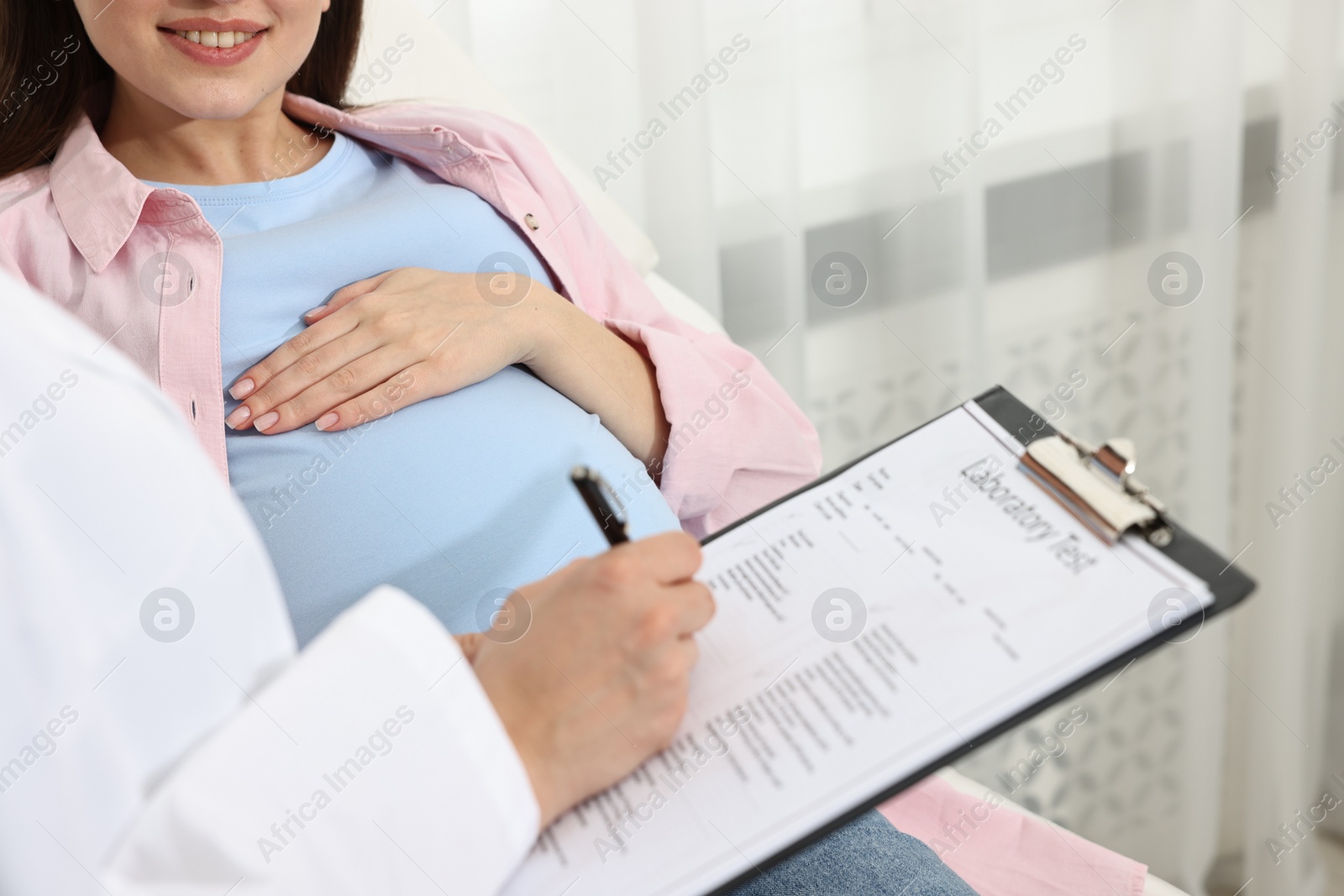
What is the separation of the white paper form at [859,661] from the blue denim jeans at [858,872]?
217 millimetres

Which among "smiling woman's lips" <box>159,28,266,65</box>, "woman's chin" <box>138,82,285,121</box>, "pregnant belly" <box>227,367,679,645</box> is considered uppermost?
"smiling woman's lips" <box>159,28,266,65</box>

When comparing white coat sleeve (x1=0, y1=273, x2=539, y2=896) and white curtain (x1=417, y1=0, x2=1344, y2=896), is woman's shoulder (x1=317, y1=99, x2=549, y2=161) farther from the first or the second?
white coat sleeve (x1=0, y1=273, x2=539, y2=896)

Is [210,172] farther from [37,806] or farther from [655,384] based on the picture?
[37,806]

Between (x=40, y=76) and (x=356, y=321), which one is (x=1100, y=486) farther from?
(x=40, y=76)

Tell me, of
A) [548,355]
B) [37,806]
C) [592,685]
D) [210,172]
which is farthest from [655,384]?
[37,806]

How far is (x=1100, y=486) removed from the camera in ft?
1.84

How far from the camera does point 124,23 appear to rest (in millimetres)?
851

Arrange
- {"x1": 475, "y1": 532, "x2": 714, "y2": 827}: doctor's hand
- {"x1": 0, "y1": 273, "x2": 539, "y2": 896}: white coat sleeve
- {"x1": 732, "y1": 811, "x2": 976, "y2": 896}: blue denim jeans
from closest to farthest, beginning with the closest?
{"x1": 0, "y1": 273, "x2": 539, "y2": 896}: white coat sleeve, {"x1": 475, "y1": 532, "x2": 714, "y2": 827}: doctor's hand, {"x1": 732, "y1": 811, "x2": 976, "y2": 896}: blue denim jeans

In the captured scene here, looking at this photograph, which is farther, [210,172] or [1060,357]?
[1060,357]

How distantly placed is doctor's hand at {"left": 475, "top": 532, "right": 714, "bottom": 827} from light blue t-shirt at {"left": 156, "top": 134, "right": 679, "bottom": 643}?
0.27m

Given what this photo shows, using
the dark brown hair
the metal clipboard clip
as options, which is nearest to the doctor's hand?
the metal clipboard clip

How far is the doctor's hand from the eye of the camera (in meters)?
0.52

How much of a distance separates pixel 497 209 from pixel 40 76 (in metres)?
0.40

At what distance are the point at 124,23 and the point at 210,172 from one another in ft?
0.48
